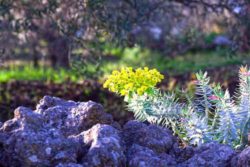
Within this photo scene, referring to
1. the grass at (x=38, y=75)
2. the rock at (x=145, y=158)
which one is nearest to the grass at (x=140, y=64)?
the grass at (x=38, y=75)

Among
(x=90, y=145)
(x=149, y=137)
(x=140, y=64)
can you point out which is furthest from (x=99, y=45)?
(x=90, y=145)

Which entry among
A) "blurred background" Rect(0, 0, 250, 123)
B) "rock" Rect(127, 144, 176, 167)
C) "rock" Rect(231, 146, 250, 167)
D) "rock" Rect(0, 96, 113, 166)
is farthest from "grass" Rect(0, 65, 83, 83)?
"rock" Rect(231, 146, 250, 167)

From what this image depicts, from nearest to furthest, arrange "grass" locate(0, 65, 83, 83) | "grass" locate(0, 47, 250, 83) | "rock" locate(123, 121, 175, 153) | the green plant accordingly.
A: "rock" locate(123, 121, 175, 153) → the green plant → "grass" locate(0, 65, 83, 83) → "grass" locate(0, 47, 250, 83)

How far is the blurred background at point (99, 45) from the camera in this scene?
6504 mm

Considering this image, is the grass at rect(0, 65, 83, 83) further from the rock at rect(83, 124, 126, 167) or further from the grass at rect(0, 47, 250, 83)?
the rock at rect(83, 124, 126, 167)

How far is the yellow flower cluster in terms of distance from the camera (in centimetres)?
345

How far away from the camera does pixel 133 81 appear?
3.46 m

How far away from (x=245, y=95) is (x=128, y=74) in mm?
652

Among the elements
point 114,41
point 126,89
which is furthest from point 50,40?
point 126,89

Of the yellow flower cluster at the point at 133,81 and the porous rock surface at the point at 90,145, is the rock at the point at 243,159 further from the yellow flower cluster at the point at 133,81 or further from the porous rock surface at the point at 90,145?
the yellow flower cluster at the point at 133,81

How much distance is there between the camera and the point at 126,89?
11.5 feet

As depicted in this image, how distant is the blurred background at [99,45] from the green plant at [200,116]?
0.55 metres

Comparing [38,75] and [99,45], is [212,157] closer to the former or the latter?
[99,45]

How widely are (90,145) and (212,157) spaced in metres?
0.54
